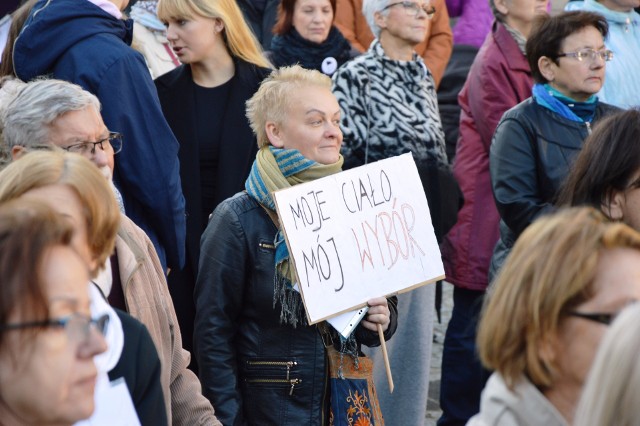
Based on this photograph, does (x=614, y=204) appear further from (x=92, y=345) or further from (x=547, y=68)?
(x=92, y=345)

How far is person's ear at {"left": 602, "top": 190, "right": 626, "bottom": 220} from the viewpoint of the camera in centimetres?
362

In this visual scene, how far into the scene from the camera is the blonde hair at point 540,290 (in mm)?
2275

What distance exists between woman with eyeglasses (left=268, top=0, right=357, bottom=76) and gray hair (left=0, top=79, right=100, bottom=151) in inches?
118

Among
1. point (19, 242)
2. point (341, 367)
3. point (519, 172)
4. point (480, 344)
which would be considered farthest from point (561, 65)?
point (19, 242)

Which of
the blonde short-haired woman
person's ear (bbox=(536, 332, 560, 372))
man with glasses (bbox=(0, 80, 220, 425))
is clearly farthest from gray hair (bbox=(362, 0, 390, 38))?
person's ear (bbox=(536, 332, 560, 372))

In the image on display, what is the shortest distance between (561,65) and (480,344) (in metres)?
3.02

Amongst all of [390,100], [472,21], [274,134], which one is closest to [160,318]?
[274,134]

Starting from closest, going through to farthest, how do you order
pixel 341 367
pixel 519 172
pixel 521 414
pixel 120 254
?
pixel 521 414
pixel 120 254
pixel 341 367
pixel 519 172

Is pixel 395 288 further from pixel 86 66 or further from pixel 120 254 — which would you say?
pixel 86 66

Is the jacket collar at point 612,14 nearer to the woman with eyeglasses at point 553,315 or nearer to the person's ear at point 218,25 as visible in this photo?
the person's ear at point 218,25

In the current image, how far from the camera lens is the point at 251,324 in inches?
153

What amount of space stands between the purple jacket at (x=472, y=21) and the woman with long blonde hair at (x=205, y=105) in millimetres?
3068

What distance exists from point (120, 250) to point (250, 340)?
0.85 metres

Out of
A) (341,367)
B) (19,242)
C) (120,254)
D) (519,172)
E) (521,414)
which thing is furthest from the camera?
(519,172)
